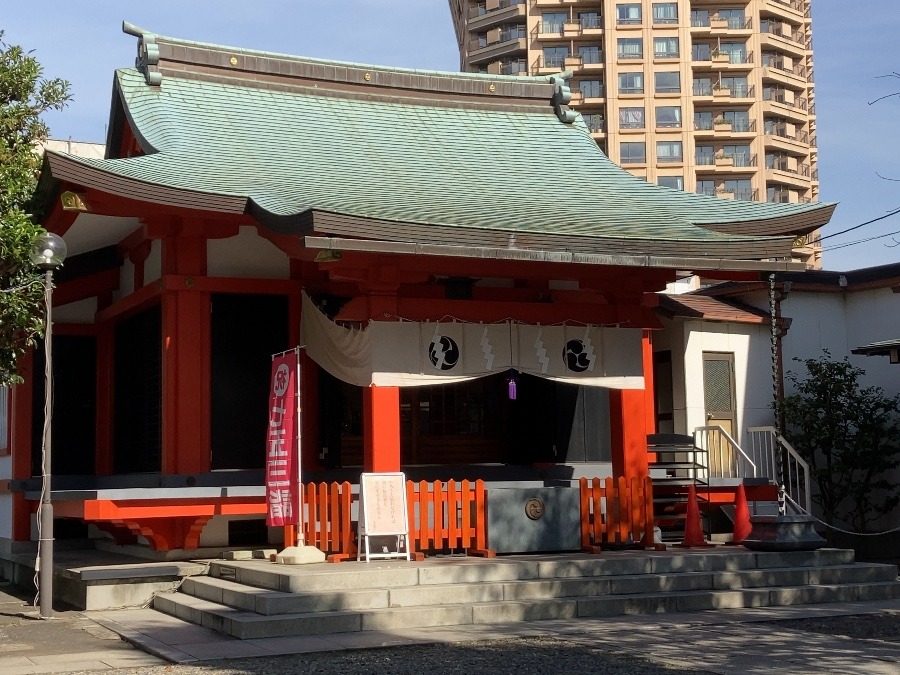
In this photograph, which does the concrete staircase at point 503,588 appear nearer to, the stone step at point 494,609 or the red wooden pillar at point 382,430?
the stone step at point 494,609

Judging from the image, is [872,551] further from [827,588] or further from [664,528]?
[827,588]

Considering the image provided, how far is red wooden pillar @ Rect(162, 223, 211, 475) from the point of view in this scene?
47.2 feet

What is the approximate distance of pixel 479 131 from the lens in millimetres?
19328

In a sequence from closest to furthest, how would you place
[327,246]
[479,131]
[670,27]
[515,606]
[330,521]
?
1. [515,606]
2. [327,246]
3. [330,521]
4. [479,131]
5. [670,27]

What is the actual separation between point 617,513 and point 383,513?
3072mm

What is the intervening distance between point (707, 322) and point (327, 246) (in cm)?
952

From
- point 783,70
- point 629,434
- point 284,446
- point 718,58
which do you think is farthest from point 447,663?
point 783,70

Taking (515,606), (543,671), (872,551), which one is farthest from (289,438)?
(872,551)

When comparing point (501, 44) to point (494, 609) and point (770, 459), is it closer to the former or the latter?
point (770, 459)

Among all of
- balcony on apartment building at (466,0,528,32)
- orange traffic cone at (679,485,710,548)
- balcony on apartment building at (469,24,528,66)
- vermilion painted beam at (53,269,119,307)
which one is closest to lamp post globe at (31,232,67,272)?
vermilion painted beam at (53,269,119,307)

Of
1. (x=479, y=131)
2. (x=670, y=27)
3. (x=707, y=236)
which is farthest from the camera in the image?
(x=670, y=27)

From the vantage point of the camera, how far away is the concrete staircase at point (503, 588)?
1064 centimetres

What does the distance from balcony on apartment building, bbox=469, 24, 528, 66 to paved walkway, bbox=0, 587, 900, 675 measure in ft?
218

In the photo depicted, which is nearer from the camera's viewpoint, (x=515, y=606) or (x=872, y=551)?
(x=515, y=606)
